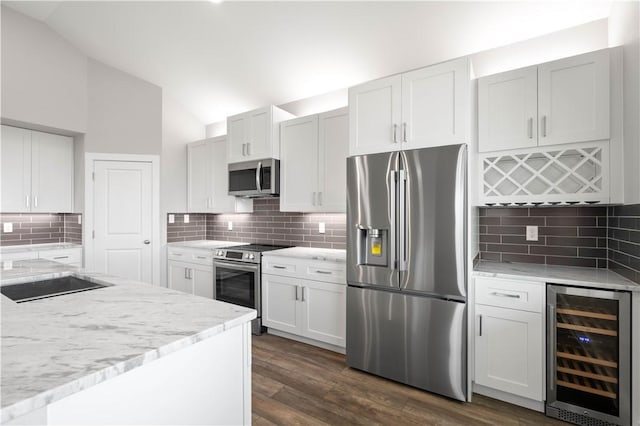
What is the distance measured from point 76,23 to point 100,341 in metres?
4.09

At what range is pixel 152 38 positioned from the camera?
3.54 m

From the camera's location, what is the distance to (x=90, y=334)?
3.28 feet

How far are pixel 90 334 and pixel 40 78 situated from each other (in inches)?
157

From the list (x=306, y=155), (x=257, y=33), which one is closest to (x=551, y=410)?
(x=306, y=155)

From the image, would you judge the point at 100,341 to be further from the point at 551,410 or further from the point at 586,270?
the point at 586,270

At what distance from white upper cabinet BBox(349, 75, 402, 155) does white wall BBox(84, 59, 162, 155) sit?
296 cm

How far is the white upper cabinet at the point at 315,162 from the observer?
10.4 feet

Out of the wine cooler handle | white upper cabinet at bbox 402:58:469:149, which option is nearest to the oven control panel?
white upper cabinet at bbox 402:58:469:149

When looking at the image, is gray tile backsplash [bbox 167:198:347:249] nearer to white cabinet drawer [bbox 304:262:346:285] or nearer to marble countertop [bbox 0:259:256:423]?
white cabinet drawer [bbox 304:262:346:285]

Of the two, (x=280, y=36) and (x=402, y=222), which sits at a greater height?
(x=280, y=36)

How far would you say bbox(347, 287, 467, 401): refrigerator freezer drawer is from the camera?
7.34ft

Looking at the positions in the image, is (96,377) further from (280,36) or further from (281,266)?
(280,36)

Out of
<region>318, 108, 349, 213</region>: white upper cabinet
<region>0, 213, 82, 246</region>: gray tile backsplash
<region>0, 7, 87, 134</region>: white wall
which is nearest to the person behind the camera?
<region>318, 108, 349, 213</region>: white upper cabinet

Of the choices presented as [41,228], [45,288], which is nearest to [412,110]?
[45,288]
